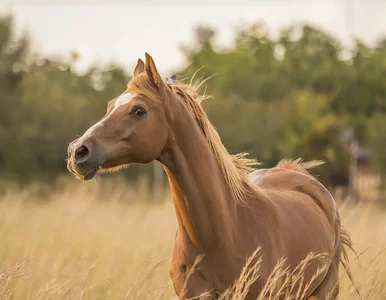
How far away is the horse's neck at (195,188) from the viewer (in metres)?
4.80

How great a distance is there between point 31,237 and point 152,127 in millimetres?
5557

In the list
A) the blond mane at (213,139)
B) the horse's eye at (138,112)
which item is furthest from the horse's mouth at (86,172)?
the blond mane at (213,139)

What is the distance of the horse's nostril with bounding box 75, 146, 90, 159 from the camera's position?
14.1ft

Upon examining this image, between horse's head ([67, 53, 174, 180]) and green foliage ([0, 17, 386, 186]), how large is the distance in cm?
227

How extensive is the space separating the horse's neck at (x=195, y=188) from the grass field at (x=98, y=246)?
1.44 feet

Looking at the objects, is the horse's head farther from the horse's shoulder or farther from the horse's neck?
the horse's shoulder

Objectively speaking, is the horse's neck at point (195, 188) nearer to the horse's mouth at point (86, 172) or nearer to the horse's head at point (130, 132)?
the horse's head at point (130, 132)

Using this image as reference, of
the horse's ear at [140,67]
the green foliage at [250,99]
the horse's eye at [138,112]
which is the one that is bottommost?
the green foliage at [250,99]

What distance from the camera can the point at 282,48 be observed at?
42625 millimetres

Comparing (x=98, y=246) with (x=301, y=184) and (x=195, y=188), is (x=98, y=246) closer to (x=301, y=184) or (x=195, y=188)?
(x=301, y=184)

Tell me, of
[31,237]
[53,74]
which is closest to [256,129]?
[53,74]

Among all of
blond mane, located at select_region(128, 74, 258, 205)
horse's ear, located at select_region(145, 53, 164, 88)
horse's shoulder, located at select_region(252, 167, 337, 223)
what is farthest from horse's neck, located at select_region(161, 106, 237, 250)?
horse's shoulder, located at select_region(252, 167, 337, 223)

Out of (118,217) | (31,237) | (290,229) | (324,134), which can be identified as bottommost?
(324,134)

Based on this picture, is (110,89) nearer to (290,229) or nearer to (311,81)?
(311,81)
